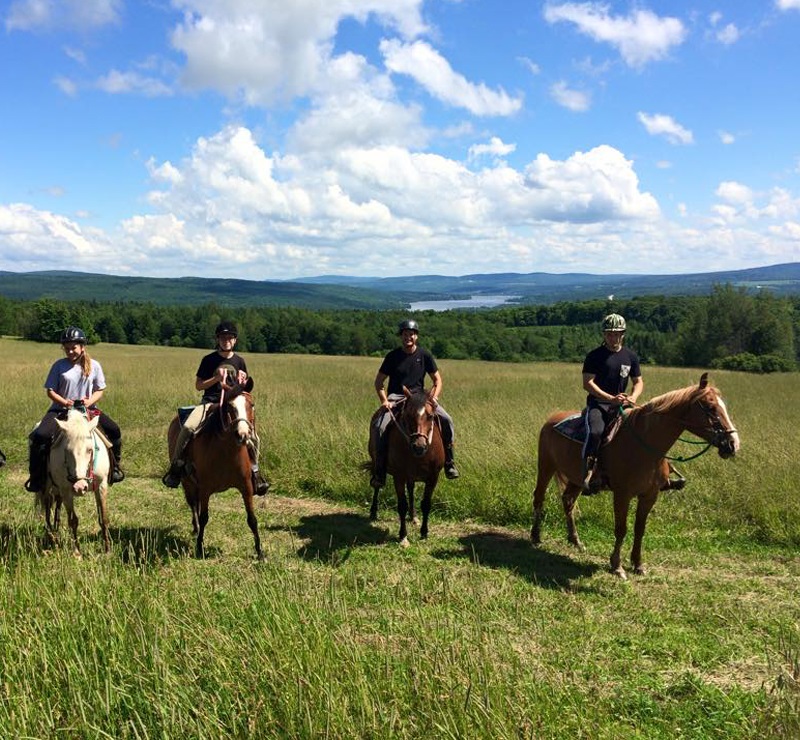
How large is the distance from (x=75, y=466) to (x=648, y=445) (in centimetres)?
648

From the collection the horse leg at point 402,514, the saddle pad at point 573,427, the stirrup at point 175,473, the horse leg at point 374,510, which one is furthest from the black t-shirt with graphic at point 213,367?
the saddle pad at point 573,427

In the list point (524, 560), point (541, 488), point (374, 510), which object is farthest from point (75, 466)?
point (541, 488)

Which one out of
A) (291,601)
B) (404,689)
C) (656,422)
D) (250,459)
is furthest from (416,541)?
(404,689)

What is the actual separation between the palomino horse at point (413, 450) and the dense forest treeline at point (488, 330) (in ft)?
161

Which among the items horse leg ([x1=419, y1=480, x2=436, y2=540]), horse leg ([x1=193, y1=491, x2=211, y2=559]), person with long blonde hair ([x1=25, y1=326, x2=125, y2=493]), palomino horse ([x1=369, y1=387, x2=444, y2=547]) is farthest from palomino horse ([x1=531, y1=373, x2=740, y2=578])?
person with long blonde hair ([x1=25, y1=326, x2=125, y2=493])

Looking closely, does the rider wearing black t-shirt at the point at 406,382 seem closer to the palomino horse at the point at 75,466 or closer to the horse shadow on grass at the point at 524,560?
the horse shadow on grass at the point at 524,560

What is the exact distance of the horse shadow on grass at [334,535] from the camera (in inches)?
279

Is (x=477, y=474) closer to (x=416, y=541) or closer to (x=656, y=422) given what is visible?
(x=416, y=541)

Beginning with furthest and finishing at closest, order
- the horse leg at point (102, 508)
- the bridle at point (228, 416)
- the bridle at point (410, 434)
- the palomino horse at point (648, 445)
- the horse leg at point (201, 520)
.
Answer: the bridle at point (410, 434) < the horse leg at point (201, 520) < the horse leg at point (102, 508) < the bridle at point (228, 416) < the palomino horse at point (648, 445)

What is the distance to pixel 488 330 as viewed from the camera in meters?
83.5

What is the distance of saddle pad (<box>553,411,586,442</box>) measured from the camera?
708cm

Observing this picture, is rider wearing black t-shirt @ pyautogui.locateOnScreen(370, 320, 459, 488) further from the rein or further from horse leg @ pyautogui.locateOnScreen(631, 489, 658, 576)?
the rein

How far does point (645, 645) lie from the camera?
459 cm

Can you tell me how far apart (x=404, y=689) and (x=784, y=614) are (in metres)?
4.44
